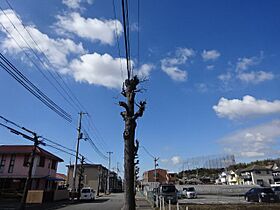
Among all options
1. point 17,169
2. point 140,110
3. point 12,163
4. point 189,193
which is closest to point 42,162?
point 17,169

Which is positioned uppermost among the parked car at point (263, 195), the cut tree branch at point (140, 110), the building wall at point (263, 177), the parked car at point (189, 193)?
the building wall at point (263, 177)

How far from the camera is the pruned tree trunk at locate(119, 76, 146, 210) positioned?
30.0ft

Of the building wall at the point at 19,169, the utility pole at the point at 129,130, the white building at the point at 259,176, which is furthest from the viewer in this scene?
the white building at the point at 259,176

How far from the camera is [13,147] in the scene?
3612cm

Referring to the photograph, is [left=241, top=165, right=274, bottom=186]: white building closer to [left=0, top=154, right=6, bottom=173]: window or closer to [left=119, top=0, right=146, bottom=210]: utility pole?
[left=0, top=154, right=6, bottom=173]: window

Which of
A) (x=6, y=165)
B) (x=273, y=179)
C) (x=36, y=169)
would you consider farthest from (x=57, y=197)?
(x=273, y=179)

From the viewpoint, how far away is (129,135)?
31.6 ft

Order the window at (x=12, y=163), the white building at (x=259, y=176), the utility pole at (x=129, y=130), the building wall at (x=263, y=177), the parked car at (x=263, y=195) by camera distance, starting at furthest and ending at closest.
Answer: the building wall at (x=263, y=177), the white building at (x=259, y=176), the window at (x=12, y=163), the parked car at (x=263, y=195), the utility pole at (x=129, y=130)

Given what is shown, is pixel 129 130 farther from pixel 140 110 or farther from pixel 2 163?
pixel 2 163

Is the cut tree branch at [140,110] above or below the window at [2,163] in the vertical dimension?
below

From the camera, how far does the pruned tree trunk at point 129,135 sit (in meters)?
9.14

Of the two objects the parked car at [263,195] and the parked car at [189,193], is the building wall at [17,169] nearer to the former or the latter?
the parked car at [189,193]

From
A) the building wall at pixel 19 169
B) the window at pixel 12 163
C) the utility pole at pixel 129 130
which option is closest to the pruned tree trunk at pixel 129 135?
the utility pole at pixel 129 130

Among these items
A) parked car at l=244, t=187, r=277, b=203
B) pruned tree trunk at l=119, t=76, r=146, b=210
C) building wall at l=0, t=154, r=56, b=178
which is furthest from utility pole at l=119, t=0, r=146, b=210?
building wall at l=0, t=154, r=56, b=178
